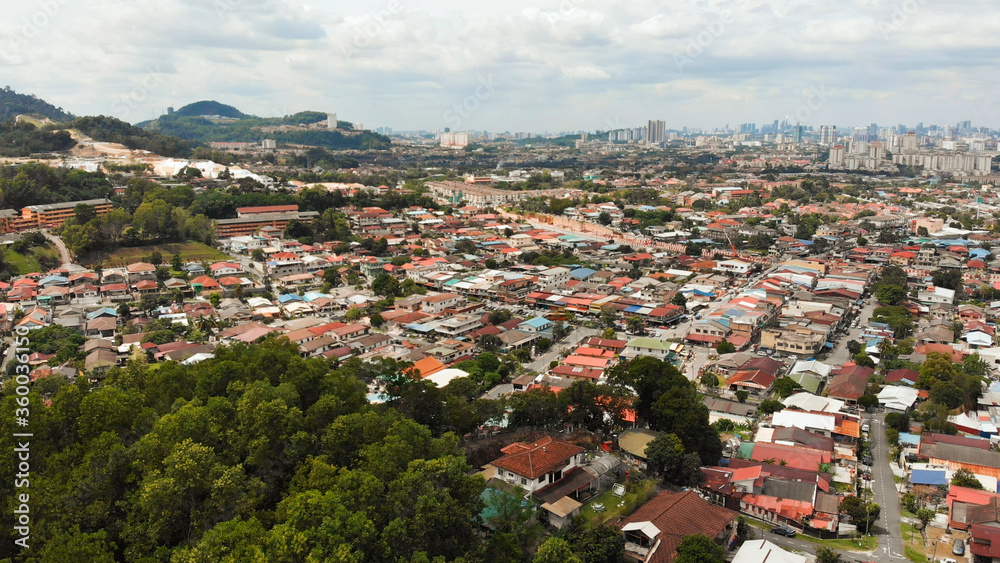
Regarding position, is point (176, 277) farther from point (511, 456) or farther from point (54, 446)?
point (511, 456)

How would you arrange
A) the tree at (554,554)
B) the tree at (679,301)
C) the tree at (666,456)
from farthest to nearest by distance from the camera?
the tree at (679,301)
the tree at (666,456)
the tree at (554,554)

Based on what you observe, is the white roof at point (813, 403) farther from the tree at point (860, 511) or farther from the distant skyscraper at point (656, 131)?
the distant skyscraper at point (656, 131)

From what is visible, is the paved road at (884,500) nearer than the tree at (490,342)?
Yes

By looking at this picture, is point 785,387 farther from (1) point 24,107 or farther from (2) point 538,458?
(1) point 24,107

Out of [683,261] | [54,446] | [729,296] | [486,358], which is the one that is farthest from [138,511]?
[683,261]

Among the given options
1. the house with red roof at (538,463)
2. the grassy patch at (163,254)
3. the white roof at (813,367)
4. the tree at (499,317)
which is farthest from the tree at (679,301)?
the grassy patch at (163,254)

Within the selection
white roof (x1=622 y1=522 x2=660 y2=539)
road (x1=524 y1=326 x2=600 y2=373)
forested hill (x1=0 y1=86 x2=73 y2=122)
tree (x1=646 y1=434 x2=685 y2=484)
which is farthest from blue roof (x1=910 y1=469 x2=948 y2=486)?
forested hill (x1=0 y1=86 x2=73 y2=122)
